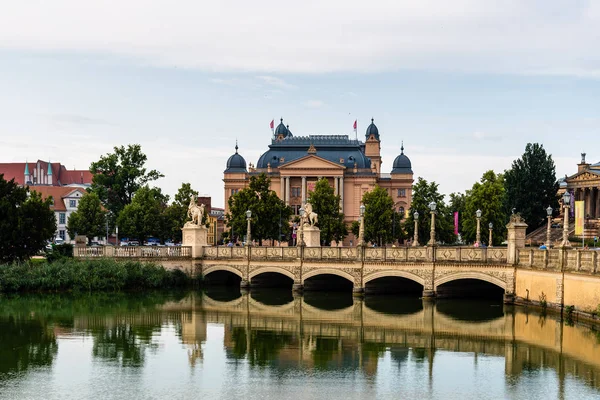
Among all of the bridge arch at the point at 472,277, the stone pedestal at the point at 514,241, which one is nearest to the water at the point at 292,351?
the bridge arch at the point at 472,277

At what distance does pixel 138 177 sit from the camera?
109688mm

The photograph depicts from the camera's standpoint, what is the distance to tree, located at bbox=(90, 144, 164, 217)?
10800 centimetres

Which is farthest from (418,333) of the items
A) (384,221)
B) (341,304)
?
(384,221)

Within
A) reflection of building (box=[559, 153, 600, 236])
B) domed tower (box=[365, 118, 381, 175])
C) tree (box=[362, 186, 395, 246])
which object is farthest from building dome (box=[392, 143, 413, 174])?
tree (box=[362, 186, 395, 246])

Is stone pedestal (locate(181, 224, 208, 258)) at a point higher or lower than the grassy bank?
higher

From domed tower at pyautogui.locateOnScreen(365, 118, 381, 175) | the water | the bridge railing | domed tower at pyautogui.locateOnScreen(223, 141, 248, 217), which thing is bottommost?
the water

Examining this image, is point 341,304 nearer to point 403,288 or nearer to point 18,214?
point 403,288

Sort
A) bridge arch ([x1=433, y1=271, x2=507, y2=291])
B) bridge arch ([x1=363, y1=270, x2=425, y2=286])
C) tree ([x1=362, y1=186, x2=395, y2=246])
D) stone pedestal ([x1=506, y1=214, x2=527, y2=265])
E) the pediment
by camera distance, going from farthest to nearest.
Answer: the pediment
tree ([x1=362, y1=186, x2=395, y2=246])
bridge arch ([x1=363, y1=270, x2=425, y2=286])
bridge arch ([x1=433, y1=271, x2=507, y2=291])
stone pedestal ([x1=506, y1=214, x2=527, y2=265])

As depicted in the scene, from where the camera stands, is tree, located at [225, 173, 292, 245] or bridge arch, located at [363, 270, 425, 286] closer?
bridge arch, located at [363, 270, 425, 286]

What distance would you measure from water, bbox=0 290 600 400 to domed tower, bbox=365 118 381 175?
362 feet

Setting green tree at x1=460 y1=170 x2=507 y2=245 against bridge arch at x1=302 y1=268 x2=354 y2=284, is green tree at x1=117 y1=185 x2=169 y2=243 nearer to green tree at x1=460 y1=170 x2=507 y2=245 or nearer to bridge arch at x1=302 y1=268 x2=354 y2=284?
green tree at x1=460 y1=170 x2=507 y2=245

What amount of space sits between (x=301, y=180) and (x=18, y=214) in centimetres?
8182

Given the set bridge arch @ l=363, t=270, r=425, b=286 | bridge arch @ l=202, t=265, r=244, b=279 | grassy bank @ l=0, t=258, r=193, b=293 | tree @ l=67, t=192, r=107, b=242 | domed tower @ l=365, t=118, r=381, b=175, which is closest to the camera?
bridge arch @ l=363, t=270, r=425, b=286

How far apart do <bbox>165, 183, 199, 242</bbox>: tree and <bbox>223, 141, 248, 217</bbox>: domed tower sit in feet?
141
